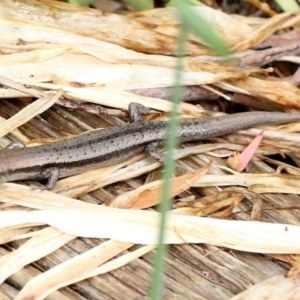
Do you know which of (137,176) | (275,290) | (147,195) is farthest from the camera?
(137,176)

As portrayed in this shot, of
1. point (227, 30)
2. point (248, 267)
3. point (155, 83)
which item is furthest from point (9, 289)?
point (227, 30)

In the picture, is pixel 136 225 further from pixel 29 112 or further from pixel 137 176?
pixel 29 112

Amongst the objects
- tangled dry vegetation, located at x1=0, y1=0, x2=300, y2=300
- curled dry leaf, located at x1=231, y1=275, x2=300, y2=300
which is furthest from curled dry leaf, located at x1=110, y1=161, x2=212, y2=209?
curled dry leaf, located at x1=231, y1=275, x2=300, y2=300

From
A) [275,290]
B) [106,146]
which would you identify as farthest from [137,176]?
[275,290]

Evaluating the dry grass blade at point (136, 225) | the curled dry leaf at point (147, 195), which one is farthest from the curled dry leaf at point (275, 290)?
the curled dry leaf at point (147, 195)

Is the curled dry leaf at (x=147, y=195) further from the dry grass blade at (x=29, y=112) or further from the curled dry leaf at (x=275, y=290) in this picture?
the dry grass blade at (x=29, y=112)

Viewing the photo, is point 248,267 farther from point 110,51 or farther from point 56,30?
point 56,30
